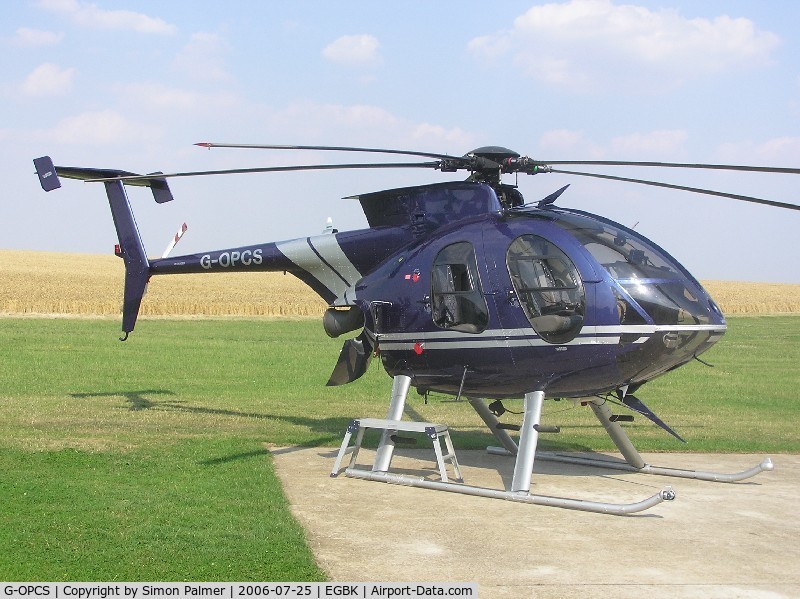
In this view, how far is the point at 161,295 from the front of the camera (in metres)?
51.6

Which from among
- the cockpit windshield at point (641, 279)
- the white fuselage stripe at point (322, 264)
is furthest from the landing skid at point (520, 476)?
the white fuselage stripe at point (322, 264)

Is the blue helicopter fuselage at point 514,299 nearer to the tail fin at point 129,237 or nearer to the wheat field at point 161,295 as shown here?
the tail fin at point 129,237

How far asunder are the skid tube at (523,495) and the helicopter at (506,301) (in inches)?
0.6

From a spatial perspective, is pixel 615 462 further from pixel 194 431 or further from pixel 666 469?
pixel 194 431

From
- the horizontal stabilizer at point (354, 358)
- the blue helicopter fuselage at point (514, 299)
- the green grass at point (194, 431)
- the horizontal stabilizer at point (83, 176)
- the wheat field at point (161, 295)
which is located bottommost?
the wheat field at point (161, 295)

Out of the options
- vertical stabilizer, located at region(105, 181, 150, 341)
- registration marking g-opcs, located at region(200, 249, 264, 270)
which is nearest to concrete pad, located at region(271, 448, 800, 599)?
registration marking g-opcs, located at region(200, 249, 264, 270)

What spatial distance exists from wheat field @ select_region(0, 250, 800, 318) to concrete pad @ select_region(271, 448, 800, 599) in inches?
1263

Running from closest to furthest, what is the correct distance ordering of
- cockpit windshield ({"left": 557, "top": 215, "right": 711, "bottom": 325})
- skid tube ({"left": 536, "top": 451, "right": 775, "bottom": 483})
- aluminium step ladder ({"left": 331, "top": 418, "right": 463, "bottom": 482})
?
cockpit windshield ({"left": 557, "top": 215, "right": 711, "bottom": 325}) → aluminium step ladder ({"left": 331, "top": 418, "right": 463, "bottom": 482}) → skid tube ({"left": 536, "top": 451, "right": 775, "bottom": 483})

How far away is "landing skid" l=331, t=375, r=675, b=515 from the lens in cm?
950

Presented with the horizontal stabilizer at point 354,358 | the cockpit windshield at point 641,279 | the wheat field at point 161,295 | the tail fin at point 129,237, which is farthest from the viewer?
the wheat field at point 161,295

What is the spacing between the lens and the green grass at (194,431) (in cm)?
794

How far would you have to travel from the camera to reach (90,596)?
6.52 metres

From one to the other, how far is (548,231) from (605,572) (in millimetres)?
3960

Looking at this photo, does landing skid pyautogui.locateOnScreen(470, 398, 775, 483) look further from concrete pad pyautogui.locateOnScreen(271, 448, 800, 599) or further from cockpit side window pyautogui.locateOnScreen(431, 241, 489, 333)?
cockpit side window pyautogui.locateOnScreen(431, 241, 489, 333)
